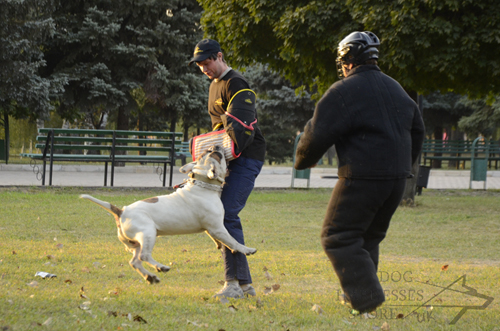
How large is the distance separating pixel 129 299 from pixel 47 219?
5.03 m

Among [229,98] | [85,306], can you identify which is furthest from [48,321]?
[229,98]

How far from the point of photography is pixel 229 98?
4.39 meters

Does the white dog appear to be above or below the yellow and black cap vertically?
below

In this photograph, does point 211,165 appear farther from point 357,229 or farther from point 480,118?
point 480,118

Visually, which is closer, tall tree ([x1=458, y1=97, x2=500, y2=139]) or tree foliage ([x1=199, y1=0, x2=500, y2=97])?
tree foliage ([x1=199, y1=0, x2=500, y2=97])

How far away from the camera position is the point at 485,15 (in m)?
10.1

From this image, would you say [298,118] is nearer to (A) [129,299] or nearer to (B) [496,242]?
(B) [496,242]

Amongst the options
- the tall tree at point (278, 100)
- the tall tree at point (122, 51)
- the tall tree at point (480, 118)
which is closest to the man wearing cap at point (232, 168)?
the tall tree at point (122, 51)

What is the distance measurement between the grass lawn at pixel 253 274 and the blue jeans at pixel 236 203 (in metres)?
0.26

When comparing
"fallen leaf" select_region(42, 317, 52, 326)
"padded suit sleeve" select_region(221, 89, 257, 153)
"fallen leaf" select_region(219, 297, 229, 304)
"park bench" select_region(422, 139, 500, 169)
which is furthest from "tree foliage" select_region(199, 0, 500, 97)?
"fallen leaf" select_region(42, 317, 52, 326)

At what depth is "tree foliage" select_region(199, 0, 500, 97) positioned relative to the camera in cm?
997

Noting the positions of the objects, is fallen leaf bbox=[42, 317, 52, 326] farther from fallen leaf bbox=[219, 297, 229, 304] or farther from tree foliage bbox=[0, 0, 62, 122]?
tree foliage bbox=[0, 0, 62, 122]

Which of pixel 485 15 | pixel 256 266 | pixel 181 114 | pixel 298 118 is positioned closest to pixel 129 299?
pixel 256 266

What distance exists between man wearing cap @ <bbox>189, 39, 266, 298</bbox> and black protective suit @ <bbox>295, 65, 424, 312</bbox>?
0.70m
